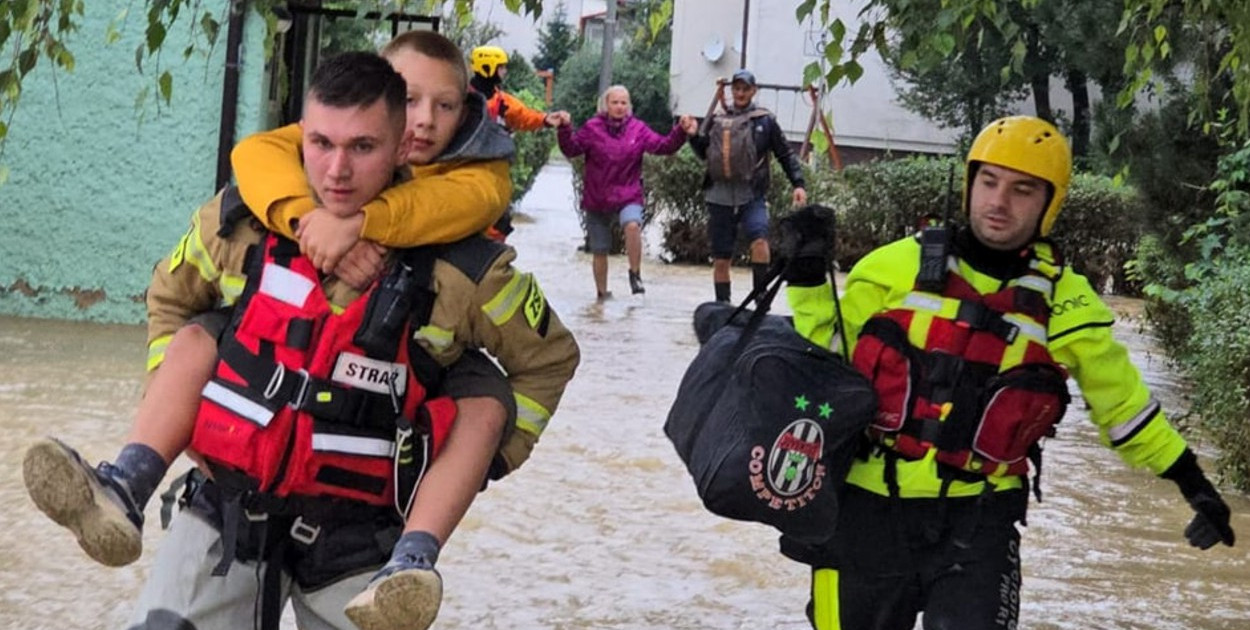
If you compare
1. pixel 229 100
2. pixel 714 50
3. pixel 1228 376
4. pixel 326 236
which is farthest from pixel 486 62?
pixel 714 50

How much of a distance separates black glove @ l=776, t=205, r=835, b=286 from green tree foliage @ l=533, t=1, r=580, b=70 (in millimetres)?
58579

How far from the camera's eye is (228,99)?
1118cm

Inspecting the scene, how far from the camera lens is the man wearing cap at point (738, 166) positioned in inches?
529

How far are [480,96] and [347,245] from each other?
2.06 feet

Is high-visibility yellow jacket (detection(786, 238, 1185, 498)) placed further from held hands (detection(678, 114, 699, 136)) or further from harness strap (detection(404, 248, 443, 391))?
held hands (detection(678, 114, 699, 136))

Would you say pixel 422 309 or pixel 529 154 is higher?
pixel 422 309

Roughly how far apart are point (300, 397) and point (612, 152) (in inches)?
432

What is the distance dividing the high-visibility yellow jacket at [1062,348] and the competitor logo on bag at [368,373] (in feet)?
3.98

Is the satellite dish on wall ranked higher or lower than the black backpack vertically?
higher

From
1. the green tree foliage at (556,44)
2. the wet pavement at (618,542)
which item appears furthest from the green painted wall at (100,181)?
the green tree foliage at (556,44)

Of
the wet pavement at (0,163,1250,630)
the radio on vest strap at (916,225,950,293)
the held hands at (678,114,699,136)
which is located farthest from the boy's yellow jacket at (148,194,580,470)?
the held hands at (678,114,699,136)

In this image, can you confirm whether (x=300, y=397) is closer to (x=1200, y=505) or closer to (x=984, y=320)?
(x=984, y=320)

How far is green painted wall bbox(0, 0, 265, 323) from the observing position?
37.0ft

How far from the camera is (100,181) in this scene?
1136 centimetres
